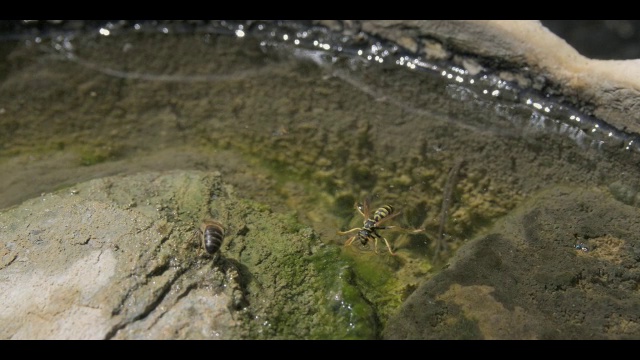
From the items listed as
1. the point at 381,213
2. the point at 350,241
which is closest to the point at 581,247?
the point at 381,213

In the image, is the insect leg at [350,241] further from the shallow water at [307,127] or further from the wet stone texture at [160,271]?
the wet stone texture at [160,271]

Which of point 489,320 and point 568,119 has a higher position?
point 568,119

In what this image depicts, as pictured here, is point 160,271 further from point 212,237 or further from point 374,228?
point 374,228

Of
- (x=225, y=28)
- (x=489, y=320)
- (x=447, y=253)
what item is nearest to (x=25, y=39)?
(x=225, y=28)

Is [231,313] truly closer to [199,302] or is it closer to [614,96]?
[199,302]

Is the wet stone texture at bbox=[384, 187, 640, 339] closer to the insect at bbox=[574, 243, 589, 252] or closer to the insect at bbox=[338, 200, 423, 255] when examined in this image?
the insect at bbox=[574, 243, 589, 252]

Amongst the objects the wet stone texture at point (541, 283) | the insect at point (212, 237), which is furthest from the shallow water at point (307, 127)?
the insect at point (212, 237)

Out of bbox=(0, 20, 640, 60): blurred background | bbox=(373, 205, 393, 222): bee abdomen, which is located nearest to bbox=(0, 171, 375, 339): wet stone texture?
bbox=(373, 205, 393, 222): bee abdomen
